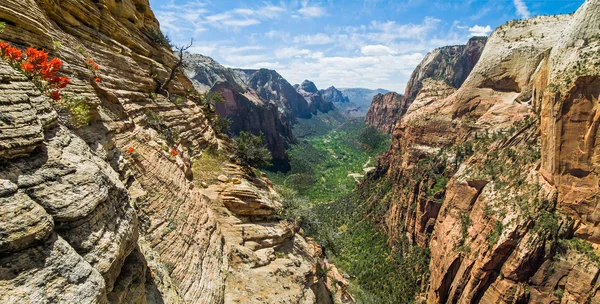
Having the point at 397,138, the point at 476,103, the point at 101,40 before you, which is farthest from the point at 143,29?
the point at 397,138

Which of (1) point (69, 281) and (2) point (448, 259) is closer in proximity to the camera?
(1) point (69, 281)

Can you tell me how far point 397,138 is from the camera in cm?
7019

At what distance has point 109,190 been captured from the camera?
6469 mm

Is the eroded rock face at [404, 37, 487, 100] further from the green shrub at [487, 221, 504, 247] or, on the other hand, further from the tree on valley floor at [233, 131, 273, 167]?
the tree on valley floor at [233, 131, 273, 167]

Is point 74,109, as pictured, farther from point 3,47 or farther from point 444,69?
point 444,69

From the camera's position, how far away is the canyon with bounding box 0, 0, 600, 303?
5.12 metres

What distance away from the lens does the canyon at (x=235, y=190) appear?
201 inches

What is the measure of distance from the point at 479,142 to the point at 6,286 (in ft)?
169

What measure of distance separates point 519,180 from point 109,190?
37312 millimetres

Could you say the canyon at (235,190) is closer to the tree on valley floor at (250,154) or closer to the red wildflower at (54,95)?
the red wildflower at (54,95)

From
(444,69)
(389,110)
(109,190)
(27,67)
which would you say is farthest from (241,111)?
(109,190)

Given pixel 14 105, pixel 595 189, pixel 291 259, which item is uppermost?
pixel 14 105

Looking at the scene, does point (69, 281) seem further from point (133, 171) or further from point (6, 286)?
point (133, 171)

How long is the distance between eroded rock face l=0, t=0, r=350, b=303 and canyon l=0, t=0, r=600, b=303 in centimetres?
4
